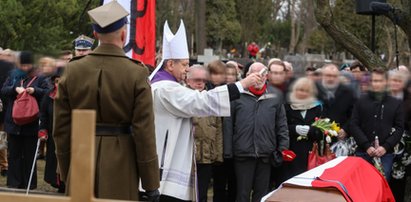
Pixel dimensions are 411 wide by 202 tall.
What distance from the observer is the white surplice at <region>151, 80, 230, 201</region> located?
205 inches

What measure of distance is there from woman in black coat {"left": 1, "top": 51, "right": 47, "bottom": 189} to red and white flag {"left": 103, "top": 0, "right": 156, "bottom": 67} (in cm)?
176

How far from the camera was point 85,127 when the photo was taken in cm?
262

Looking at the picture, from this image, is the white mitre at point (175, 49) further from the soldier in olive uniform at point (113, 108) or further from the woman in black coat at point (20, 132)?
the woman in black coat at point (20, 132)

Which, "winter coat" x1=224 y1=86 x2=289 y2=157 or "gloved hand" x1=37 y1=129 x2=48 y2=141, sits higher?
"winter coat" x1=224 y1=86 x2=289 y2=157

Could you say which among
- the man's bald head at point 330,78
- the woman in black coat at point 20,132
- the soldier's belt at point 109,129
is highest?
the man's bald head at point 330,78

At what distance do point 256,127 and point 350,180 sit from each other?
1.75m

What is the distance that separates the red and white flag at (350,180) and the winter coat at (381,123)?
3.07ft

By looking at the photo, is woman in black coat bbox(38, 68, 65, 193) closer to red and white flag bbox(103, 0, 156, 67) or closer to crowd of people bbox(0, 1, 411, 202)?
crowd of people bbox(0, 1, 411, 202)

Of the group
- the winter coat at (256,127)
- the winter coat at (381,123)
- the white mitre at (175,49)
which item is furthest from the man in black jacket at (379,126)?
the white mitre at (175,49)

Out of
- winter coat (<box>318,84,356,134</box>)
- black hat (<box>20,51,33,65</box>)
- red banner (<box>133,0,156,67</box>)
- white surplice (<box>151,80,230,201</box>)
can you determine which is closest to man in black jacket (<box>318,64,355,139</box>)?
winter coat (<box>318,84,356,134</box>)

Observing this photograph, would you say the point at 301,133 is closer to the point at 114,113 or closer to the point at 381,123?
the point at 381,123

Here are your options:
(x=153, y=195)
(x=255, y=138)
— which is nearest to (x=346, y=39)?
(x=255, y=138)

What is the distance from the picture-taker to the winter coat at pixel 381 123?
7332 millimetres

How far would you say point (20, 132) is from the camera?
8.92 metres
